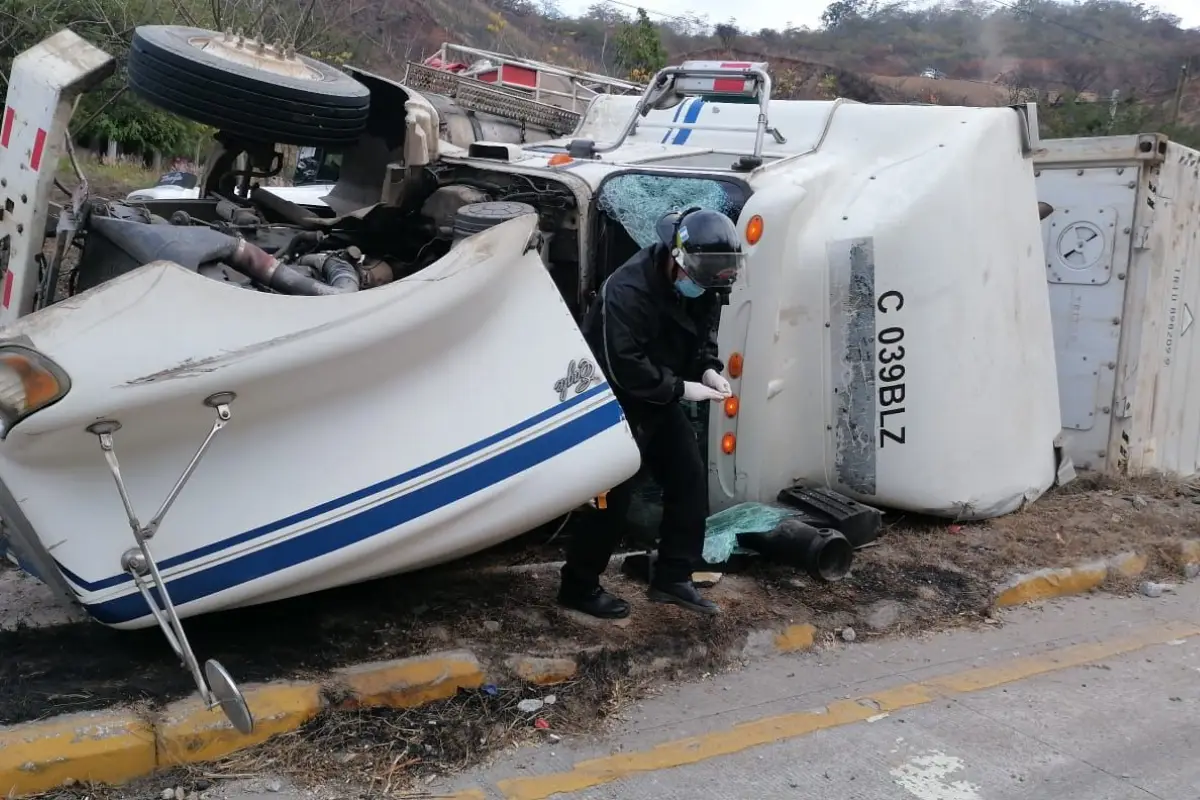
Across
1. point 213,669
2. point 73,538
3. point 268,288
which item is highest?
point 268,288

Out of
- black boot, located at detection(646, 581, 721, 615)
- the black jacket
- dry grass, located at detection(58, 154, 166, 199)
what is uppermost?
the black jacket

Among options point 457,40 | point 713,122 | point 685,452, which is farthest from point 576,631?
point 457,40

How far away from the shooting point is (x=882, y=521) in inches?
206

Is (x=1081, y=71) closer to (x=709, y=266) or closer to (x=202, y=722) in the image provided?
(x=709, y=266)

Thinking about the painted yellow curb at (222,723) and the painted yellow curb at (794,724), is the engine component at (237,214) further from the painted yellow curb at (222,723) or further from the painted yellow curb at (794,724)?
the painted yellow curb at (794,724)

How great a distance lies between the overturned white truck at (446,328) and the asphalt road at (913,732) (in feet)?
2.51

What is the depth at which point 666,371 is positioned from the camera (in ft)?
12.8

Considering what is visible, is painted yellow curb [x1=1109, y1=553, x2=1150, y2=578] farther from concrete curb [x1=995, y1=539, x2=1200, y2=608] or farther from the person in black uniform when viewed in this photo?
the person in black uniform

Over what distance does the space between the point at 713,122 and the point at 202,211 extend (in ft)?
8.03

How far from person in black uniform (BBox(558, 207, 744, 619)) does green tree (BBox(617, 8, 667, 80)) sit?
2283cm

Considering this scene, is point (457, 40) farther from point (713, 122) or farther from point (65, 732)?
point (65, 732)

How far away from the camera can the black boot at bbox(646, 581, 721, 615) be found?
417cm

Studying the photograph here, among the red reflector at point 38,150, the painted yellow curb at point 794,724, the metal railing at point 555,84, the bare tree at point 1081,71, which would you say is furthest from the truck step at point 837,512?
the bare tree at point 1081,71

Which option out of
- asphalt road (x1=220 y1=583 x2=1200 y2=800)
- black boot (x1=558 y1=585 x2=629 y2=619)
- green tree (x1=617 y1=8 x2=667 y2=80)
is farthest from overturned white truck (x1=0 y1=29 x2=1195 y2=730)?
green tree (x1=617 y1=8 x2=667 y2=80)
